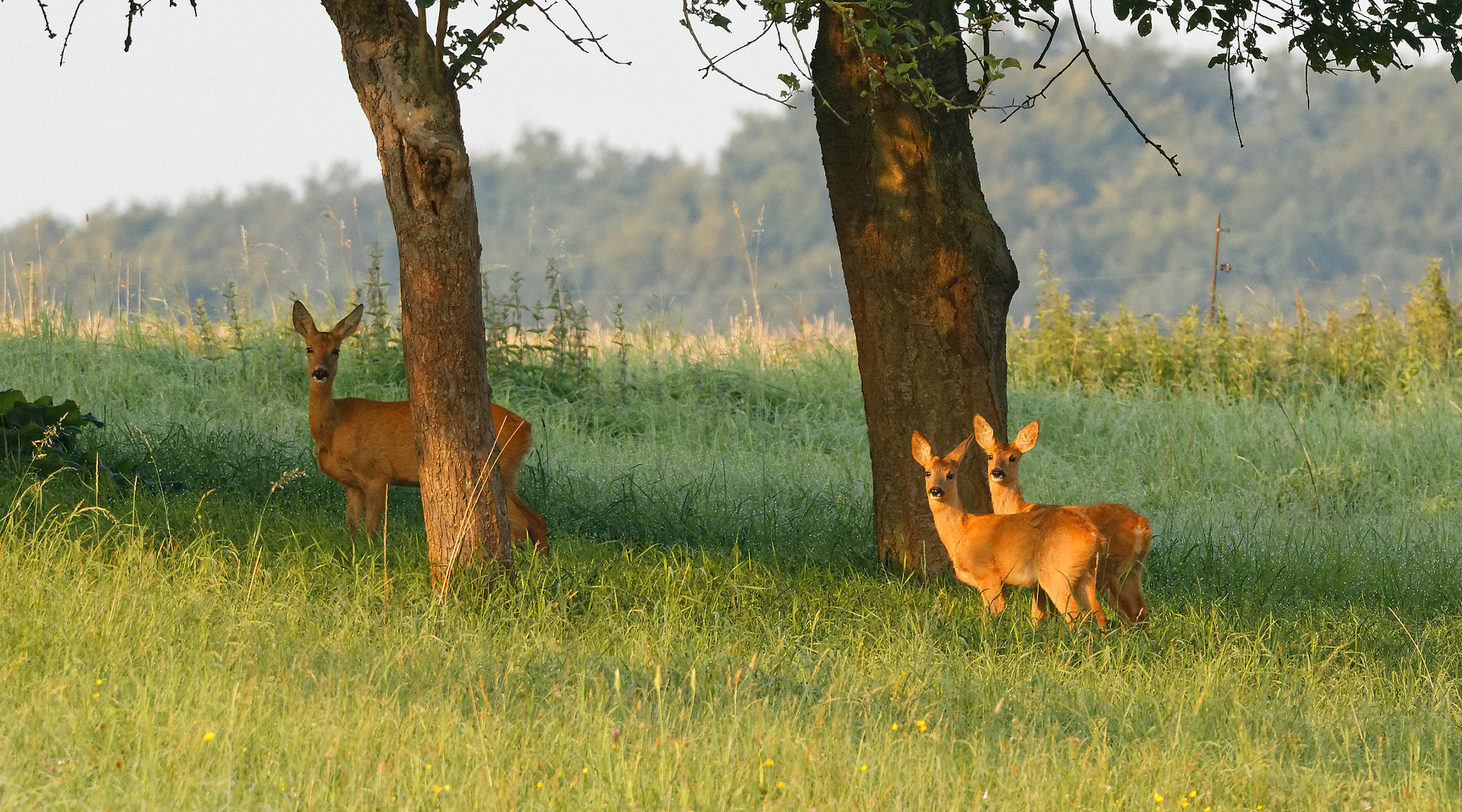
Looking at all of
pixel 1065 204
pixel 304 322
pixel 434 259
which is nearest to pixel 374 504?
pixel 304 322

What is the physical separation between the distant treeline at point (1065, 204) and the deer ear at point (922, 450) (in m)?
48.5

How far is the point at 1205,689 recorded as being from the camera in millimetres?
4520

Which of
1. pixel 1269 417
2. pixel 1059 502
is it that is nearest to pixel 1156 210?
pixel 1269 417

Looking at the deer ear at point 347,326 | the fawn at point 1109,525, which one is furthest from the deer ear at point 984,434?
the deer ear at point 347,326

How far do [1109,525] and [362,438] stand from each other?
336 centimetres

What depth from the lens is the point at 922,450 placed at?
566 centimetres

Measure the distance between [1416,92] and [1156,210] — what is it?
16.8 m

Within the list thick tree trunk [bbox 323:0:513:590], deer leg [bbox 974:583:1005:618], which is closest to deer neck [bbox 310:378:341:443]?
thick tree trunk [bbox 323:0:513:590]

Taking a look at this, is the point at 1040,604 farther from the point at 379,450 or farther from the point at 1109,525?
the point at 379,450

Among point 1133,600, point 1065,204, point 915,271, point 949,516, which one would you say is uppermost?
point 1065,204

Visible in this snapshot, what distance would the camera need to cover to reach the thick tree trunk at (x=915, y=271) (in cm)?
618

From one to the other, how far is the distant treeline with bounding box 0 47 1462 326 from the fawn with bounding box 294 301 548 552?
4770 centimetres

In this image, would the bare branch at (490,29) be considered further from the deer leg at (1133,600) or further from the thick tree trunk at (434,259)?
the deer leg at (1133,600)

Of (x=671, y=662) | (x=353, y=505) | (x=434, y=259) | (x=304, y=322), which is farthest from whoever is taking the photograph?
(x=353, y=505)
